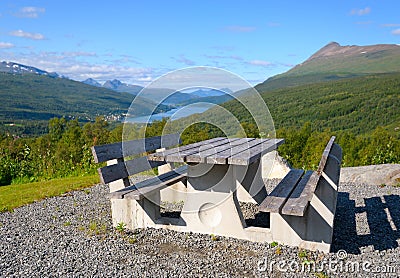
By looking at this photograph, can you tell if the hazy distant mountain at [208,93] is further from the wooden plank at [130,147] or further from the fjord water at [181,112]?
the wooden plank at [130,147]

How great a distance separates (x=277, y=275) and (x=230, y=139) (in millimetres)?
3009

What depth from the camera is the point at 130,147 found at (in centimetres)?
525

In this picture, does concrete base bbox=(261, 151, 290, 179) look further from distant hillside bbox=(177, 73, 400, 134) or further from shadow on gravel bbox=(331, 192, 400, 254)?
distant hillside bbox=(177, 73, 400, 134)

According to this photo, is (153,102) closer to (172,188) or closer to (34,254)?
(172,188)

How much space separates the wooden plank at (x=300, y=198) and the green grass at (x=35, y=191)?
438cm

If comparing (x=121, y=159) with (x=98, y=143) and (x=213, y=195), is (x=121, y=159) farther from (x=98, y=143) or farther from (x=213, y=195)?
(x=98, y=143)

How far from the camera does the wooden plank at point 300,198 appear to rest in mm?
3749

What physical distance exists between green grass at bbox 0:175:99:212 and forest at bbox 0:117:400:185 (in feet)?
5.27

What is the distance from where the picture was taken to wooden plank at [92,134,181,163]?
14.8ft

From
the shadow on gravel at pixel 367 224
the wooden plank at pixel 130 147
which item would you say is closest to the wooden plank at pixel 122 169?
the wooden plank at pixel 130 147

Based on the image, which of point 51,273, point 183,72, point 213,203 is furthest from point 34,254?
point 183,72

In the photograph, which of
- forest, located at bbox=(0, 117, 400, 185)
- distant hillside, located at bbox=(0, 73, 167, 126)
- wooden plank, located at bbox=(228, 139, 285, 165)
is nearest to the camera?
wooden plank, located at bbox=(228, 139, 285, 165)

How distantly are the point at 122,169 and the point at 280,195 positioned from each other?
6.63 feet

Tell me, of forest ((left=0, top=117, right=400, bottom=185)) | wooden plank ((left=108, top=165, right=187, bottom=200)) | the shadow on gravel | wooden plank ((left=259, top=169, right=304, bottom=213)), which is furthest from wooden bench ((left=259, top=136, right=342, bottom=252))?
forest ((left=0, top=117, right=400, bottom=185))
